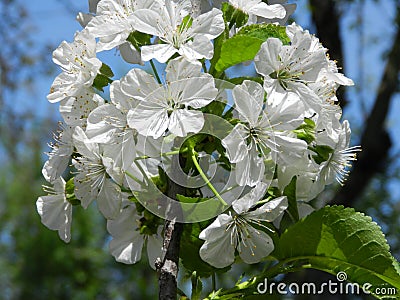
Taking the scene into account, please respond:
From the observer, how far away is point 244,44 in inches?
28.5

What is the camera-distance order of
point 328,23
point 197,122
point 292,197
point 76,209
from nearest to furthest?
point 197,122
point 292,197
point 328,23
point 76,209

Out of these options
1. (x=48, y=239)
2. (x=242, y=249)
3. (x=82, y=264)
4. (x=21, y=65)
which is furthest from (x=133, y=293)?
(x=242, y=249)

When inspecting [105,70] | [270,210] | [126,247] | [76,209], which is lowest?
[76,209]

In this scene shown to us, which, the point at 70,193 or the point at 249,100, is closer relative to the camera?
the point at 249,100

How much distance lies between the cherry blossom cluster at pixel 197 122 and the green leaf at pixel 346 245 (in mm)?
40

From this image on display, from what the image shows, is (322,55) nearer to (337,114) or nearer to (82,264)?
(337,114)

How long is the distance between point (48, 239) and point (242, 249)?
6.19 meters

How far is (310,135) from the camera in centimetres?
74

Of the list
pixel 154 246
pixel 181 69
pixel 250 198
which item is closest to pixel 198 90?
pixel 181 69

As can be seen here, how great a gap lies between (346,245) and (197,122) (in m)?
0.23

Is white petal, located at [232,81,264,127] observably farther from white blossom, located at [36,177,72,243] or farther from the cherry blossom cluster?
white blossom, located at [36,177,72,243]

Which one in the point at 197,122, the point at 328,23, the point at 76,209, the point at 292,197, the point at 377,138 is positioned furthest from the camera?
the point at 76,209

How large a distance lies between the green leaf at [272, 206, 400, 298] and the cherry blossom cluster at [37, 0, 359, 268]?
40 mm

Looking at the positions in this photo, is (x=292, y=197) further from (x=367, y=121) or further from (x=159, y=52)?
(x=367, y=121)
